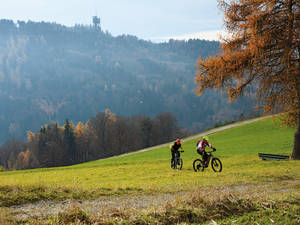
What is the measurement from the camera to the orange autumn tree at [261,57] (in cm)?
1794

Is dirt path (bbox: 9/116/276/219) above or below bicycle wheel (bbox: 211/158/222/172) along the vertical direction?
above

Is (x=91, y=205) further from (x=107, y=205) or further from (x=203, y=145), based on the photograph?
(x=203, y=145)

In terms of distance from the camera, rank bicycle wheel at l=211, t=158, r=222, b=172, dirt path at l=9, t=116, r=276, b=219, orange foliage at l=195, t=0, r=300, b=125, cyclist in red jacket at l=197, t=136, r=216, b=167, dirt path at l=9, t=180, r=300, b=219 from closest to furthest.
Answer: dirt path at l=9, t=180, r=300, b=219, dirt path at l=9, t=116, r=276, b=219, cyclist in red jacket at l=197, t=136, r=216, b=167, bicycle wheel at l=211, t=158, r=222, b=172, orange foliage at l=195, t=0, r=300, b=125

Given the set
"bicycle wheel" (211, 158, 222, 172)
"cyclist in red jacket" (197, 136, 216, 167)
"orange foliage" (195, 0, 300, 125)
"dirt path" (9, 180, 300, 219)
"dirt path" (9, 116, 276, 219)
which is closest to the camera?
"dirt path" (9, 180, 300, 219)

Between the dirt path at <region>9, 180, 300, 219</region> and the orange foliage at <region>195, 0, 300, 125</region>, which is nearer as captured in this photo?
the dirt path at <region>9, 180, 300, 219</region>

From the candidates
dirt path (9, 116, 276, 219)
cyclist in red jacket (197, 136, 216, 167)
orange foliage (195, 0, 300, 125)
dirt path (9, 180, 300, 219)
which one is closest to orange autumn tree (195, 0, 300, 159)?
orange foliage (195, 0, 300, 125)

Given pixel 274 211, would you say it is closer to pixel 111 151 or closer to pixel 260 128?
pixel 260 128

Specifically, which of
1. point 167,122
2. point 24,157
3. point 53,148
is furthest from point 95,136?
point 24,157

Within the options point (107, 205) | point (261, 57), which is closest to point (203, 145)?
point (261, 57)

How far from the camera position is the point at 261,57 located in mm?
18344

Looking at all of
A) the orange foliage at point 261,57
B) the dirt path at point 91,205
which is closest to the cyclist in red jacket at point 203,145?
the orange foliage at point 261,57

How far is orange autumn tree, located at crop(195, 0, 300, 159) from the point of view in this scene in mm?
17938

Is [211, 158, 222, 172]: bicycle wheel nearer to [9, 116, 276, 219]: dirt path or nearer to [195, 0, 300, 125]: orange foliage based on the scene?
[195, 0, 300, 125]: orange foliage

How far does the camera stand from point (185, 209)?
647 centimetres
